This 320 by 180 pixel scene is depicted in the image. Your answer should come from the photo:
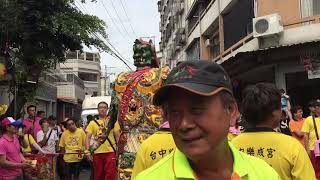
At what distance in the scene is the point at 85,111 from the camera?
22.8 meters

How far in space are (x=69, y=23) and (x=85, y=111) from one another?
10.00 metres

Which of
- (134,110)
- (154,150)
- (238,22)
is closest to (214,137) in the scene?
(154,150)

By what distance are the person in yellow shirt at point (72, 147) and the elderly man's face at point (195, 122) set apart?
9887 millimetres

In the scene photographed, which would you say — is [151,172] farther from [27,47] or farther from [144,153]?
[27,47]

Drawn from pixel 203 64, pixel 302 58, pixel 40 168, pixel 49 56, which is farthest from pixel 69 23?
pixel 203 64

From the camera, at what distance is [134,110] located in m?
4.77

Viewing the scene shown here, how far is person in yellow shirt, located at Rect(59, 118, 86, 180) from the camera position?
11484 mm

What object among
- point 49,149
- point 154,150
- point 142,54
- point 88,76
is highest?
point 88,76

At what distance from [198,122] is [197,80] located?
5.7 inches

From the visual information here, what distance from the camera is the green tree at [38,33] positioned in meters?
12.6

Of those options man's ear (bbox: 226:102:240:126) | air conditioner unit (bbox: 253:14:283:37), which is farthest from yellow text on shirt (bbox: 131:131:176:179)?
air conditioner unit (bbox: 253:14:283:37)

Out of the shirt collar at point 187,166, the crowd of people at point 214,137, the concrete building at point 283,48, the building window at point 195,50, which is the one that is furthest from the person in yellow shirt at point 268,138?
the building window at point 195,50

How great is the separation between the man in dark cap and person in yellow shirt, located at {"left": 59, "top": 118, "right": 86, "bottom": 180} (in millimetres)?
9834

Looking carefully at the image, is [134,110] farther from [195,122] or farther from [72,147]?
[72,147]
